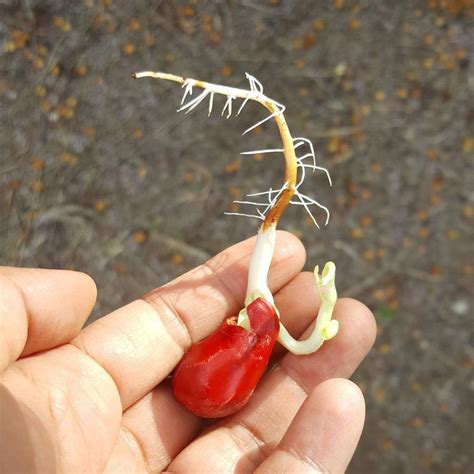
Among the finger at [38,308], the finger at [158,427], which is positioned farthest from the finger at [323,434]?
the finger at [38,308]

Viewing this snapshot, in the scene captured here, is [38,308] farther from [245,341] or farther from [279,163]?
[279,163]

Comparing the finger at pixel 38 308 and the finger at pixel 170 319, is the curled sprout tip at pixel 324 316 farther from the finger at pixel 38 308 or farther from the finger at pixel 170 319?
the finger at pixel 38 308

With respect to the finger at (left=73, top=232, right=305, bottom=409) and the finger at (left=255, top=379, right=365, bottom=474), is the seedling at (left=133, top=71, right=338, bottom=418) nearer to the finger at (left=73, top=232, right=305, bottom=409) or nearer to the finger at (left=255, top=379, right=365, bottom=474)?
the finger at (left=73, top=232, right=305, bottom=409)

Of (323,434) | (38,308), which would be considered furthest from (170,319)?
(323,434)

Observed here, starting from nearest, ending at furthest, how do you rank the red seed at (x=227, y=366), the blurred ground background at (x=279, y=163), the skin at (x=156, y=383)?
the skin at (x=156, y=383), the red seed at (x=227, y=366), the blurred ground background at (x=279, y=163)

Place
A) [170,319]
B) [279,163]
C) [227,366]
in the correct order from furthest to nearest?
[279,163] < [170,319] < [227,366]

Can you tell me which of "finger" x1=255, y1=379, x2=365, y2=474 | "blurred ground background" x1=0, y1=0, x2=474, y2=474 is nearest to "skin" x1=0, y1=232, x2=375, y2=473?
"finger" x1=255, y1=379, x2=365, y2=474
